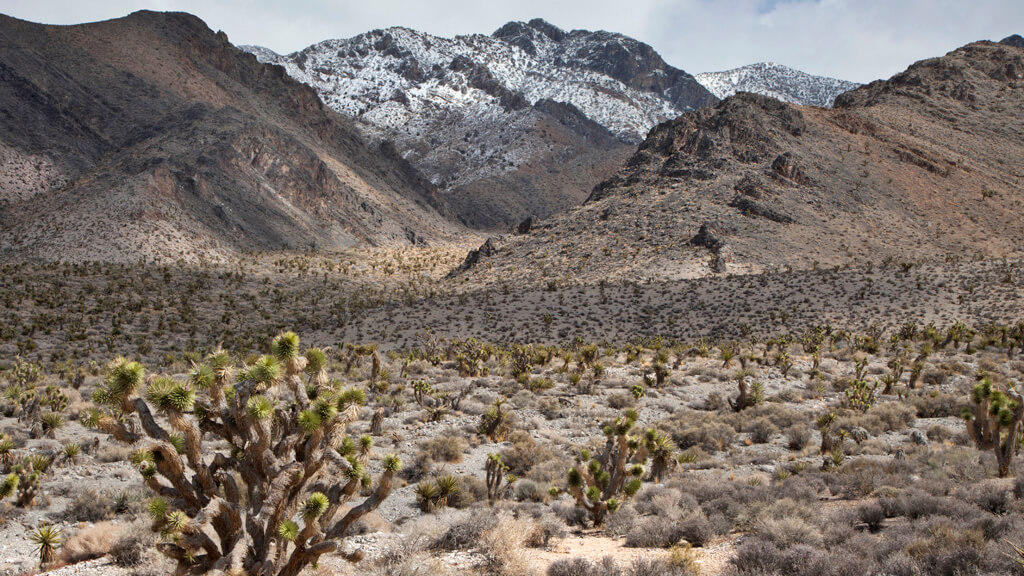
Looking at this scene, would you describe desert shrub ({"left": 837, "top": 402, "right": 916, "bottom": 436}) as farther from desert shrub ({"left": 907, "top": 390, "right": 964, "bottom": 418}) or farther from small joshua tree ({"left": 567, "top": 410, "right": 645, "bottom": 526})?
small joshua tree ({"left": 567, "top": 410, "right": 645, "bottom": 526})

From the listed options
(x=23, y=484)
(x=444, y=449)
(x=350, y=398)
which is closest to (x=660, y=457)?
(x=444, y=449)

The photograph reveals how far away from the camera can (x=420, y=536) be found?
9156 millimetres

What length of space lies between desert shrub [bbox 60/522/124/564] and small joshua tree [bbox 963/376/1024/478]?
47.0 feet

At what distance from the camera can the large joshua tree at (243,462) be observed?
22.2 ft

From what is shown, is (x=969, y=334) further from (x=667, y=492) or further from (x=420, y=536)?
(x=420, y=536)

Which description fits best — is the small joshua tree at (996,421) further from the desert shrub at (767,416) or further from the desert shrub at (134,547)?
the desert shrub at (134,547)

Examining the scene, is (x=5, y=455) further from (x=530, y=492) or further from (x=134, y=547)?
(x=530, y=492)

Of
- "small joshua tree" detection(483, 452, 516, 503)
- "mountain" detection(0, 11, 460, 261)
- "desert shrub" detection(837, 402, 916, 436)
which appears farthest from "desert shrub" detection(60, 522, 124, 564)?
"mountain" detection(0, 11, 460, 261)

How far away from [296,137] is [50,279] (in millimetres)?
54476

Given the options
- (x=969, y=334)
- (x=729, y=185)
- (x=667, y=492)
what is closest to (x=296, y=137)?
(x=729, y=185)

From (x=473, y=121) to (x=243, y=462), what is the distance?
512 feet

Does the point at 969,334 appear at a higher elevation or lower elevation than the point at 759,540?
higher

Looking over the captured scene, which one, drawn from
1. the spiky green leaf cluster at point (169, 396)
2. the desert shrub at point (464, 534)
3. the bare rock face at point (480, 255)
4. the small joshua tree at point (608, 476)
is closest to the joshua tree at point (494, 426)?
the small joshua tree at point (608, 476)

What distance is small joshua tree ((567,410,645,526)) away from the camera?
1075 cm
